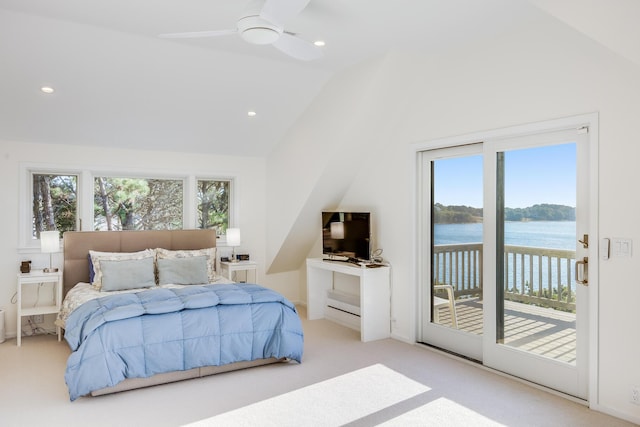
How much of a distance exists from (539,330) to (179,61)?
12.9ft

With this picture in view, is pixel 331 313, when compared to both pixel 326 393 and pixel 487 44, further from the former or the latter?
pixel 487 44

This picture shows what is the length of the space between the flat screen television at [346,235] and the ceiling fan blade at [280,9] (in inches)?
110

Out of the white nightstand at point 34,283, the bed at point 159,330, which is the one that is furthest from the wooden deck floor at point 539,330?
the white nightstand at point 34,283

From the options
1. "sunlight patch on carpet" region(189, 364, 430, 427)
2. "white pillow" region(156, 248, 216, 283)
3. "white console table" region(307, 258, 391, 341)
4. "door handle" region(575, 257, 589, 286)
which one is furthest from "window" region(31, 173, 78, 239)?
"door handle" region(575, 257, 589, 286)

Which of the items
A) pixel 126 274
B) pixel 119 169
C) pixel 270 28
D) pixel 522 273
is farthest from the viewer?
pixel 119 169

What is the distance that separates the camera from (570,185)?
10.6ft

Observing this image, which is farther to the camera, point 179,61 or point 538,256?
point 179,61

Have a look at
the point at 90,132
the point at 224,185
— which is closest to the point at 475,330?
the point at 224,185

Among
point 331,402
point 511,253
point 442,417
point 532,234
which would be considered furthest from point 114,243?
point 532,234

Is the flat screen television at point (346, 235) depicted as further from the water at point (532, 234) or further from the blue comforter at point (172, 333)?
the blue comforter at point (172, 333)

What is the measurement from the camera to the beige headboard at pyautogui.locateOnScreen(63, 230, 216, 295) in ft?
16.3

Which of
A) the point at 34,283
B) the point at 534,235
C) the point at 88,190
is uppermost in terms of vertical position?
the point at 88,190

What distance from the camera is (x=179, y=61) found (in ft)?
13.2

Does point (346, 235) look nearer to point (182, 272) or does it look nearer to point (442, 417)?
point (182, 272)
